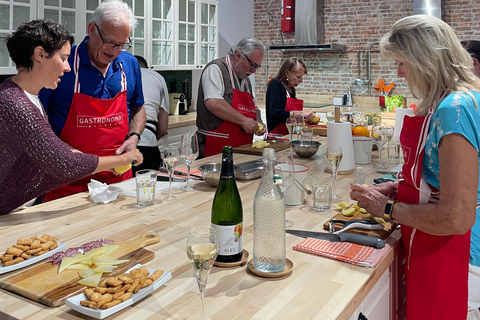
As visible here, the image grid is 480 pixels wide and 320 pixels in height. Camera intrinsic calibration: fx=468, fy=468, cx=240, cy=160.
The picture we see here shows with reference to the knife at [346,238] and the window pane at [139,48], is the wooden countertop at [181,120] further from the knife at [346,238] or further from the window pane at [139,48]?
the knife at [346,238]

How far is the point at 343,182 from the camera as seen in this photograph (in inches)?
93.3

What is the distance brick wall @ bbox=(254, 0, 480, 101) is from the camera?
23.8ft

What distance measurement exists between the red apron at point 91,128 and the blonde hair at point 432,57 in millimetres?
1562

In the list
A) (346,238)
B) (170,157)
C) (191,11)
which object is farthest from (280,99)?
(346,238)

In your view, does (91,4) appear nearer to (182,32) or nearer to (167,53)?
(167,53)

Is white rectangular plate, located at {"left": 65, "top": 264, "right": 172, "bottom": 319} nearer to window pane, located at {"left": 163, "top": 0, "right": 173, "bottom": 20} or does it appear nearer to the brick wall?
window pane, located at {"left": 163, "top": 0, "right": 173, "bottom": 20}

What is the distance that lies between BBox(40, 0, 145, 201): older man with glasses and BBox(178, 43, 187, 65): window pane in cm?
323

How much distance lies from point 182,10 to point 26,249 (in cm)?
488

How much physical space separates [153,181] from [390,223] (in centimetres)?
93

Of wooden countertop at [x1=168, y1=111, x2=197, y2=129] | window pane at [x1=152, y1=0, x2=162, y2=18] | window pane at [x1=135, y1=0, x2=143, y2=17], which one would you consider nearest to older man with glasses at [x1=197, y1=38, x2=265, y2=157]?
wooden countertop at [x1=168, y1=111, x2=197, y2=129]

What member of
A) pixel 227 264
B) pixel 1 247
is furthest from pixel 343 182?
pixel 1 247

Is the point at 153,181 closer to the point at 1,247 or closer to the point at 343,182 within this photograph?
the point at 1,247

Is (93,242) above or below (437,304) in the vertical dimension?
above

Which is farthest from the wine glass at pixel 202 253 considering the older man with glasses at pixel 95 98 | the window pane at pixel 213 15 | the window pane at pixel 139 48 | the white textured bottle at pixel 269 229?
the window pane at pixel 213 15
